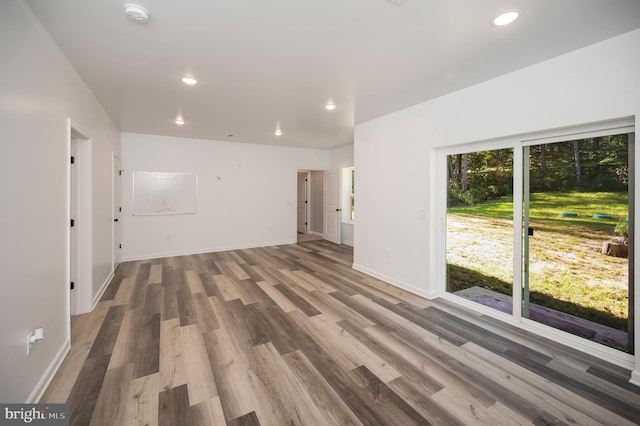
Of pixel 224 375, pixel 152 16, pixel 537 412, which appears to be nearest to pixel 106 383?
pixel 224 375

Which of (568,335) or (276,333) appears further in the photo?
(276,333)

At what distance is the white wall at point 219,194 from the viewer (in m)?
5.52

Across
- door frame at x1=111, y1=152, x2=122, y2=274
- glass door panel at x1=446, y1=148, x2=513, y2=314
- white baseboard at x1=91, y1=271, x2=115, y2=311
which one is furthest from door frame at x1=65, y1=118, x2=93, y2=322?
glass door panel at x1=446, y1=148, x2=513, y2=314

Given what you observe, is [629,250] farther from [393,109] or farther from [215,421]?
[215,421]

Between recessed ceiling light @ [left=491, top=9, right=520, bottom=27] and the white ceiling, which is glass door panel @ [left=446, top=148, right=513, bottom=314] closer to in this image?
the white ceiling

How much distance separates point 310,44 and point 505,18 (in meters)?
1.39

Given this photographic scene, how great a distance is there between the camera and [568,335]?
245cm

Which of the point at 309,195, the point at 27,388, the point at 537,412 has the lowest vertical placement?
the point at 537,412

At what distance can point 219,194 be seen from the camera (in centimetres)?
632

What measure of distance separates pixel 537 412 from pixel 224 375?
6.89 ft

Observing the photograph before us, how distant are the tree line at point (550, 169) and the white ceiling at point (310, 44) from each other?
2.70ft

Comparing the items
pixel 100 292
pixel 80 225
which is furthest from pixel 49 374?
pixel 100 292
